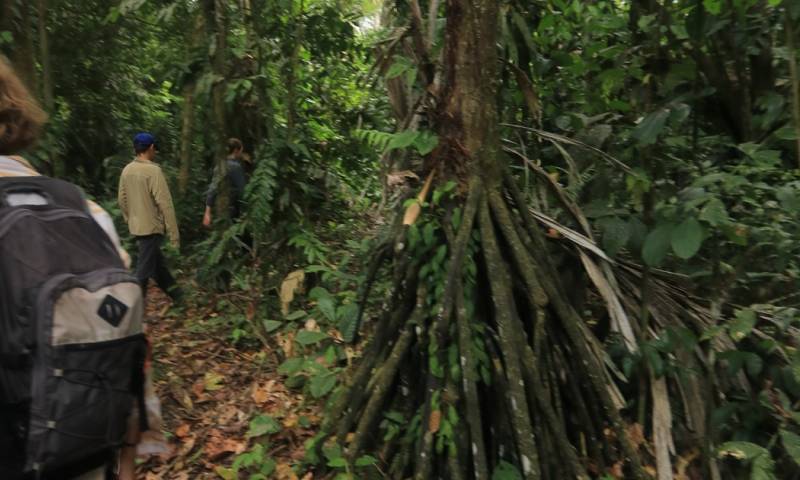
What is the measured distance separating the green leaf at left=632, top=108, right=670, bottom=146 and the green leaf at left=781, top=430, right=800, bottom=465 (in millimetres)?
1512

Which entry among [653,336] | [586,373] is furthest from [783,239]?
[586,373]

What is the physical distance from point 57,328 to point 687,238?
95.1 inches

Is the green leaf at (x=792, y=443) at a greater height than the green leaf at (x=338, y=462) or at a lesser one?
greater

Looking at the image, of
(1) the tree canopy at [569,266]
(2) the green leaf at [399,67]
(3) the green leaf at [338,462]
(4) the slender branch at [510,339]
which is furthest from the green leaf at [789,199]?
(3) the green leaf at [338,462]

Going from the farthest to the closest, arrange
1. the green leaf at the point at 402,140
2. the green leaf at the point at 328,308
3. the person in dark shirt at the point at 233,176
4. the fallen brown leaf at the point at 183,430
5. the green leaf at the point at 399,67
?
the person in dark shirt at the point at 233,176 < the fallen brown leaf at the point at 183,430 < the green leaf at the point at 328,308 < the green leaf at the point at 399,67 < the green leaf at the point at 402,140

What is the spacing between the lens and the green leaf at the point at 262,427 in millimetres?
3453

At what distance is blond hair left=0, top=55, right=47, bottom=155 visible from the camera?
1.44m

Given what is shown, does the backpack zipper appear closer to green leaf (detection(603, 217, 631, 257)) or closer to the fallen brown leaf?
green leaf (detection(603, 217, 631, 257))

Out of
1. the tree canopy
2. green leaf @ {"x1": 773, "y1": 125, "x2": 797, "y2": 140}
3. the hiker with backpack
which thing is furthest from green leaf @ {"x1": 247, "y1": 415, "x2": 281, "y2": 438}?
green leaf @ {"x1": 773, "y1": 125, "x2": 797, "y2": 140}

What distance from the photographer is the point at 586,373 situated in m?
2.90

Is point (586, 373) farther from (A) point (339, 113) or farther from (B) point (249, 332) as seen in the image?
(A) point (339, 113)

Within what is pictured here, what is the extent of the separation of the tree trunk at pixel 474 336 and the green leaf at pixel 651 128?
706 millimetres

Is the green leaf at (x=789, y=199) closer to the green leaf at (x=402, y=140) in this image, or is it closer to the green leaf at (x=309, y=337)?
the green leaf at (x=402, y=140)

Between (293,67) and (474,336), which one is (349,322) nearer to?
(474,336)
